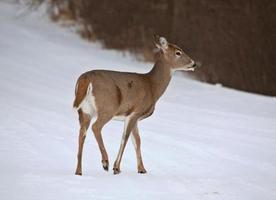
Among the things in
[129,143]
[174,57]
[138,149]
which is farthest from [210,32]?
[138,149]

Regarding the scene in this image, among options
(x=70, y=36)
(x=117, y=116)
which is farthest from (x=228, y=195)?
(x=70, y=36)

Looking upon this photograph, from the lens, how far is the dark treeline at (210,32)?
22422mm

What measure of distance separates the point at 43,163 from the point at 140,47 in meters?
15.0

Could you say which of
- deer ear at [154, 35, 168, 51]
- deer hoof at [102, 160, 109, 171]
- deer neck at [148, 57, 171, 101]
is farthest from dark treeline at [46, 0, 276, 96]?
deer hoof at [102, 160, 109, 171]

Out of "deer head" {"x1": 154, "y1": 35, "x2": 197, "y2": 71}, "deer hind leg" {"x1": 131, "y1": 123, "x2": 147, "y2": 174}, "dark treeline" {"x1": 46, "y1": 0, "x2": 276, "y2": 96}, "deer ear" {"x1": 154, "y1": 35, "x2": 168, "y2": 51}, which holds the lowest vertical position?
"dark treeline" {"x1": 46, "y1": 0, "x2": 276, "y2": 96}

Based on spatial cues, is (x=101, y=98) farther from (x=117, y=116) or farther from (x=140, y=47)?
(x=140, y=47)

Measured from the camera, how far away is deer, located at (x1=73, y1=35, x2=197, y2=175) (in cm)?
1037

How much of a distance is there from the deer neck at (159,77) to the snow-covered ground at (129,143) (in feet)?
4.23

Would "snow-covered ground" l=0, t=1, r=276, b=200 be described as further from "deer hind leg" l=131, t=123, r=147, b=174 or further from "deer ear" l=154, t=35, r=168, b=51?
"deer ear" l=154, t=35, r=168, b=51

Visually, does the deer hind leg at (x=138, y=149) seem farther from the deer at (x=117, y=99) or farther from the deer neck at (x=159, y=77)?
the deer neck at (x=159, y=77)

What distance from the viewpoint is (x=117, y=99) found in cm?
1065

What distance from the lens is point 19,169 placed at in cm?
1072

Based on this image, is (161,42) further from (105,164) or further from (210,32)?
(210,32)

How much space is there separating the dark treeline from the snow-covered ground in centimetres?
129
